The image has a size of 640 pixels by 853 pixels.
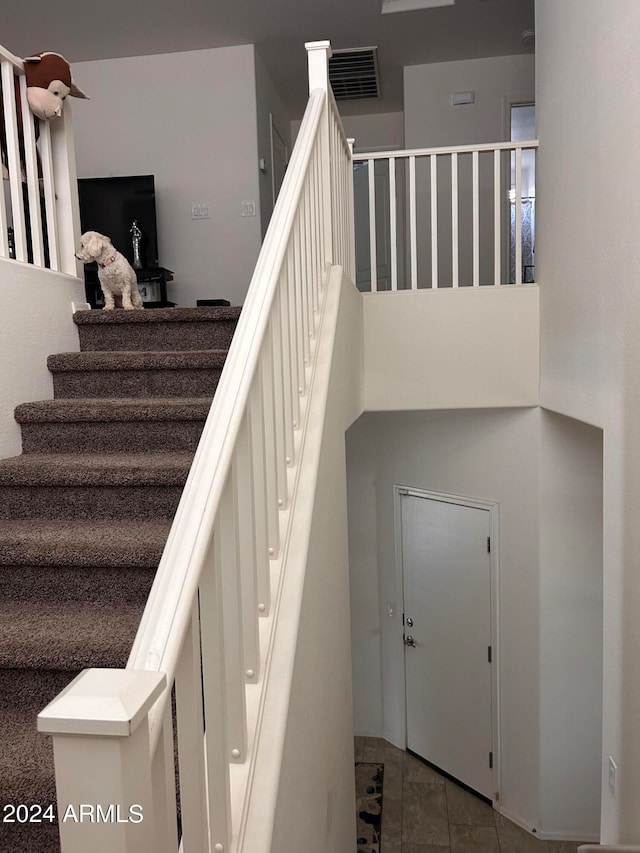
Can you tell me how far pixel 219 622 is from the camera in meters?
1.08

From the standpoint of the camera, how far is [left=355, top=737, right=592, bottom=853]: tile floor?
13.6 ft

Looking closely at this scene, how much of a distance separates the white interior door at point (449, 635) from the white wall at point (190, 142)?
8.53 feet

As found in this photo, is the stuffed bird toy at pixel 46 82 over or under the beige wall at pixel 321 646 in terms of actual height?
over

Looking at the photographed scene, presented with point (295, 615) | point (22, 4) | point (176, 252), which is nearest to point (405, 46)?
point (176, 252)

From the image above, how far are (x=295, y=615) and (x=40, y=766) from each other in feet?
2.05

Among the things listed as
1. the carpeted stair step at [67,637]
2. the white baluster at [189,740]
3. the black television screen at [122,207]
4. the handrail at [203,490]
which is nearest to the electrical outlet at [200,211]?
the black television screen at [122,207]

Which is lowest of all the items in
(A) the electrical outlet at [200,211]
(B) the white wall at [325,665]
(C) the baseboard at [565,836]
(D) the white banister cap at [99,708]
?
(C) the baseboard at [565,836]

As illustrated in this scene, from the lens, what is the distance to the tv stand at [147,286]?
4977mm

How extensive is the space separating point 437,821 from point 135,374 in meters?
A: 3.75

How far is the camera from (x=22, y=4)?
183 inches

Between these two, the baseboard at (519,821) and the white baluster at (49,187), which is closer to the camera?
the white baluster at (49,187)

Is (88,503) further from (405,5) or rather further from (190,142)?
(405,5)

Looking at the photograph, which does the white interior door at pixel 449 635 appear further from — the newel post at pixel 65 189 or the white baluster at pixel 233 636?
the white baluster at pixel 233 636

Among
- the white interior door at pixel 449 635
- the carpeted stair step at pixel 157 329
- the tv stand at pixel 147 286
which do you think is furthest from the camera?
the tv stand at pixel 147 286
